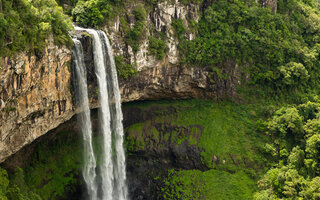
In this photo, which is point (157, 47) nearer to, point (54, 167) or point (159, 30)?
point (159, 30)

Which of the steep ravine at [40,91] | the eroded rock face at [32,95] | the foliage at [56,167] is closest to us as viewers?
the eroded rock face at [32,95]

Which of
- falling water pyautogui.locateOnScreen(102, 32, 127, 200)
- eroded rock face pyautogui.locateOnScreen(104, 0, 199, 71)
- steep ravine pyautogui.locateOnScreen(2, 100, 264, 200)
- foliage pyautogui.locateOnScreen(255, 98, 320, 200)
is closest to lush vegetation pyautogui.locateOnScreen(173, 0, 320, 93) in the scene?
eroded rock face pyautogui.locateOnScreen(104, 0, 199, 71)

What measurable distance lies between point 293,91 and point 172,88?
1413cm

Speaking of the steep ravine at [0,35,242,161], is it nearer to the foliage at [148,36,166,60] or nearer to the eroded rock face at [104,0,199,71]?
the eroded rock face at [104,0,199,71]

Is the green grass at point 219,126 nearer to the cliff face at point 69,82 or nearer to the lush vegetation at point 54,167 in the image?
the cliff face at point 69,82

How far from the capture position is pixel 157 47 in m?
30.2

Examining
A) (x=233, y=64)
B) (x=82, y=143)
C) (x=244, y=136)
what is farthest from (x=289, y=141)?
(x=82, y=143)

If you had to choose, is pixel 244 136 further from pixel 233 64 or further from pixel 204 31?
pixel 204 31

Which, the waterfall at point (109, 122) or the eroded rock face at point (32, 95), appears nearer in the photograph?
the eroded rock face at point (32, 95)

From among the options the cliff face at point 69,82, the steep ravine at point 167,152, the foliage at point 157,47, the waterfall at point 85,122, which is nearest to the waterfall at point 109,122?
the cliff face at point 69,82

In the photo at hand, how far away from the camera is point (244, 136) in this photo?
32156 millimetres

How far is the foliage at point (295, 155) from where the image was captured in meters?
24.0

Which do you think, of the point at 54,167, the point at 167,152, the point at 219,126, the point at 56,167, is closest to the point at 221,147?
the point at 219,126

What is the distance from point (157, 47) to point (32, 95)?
1406 centimetres
